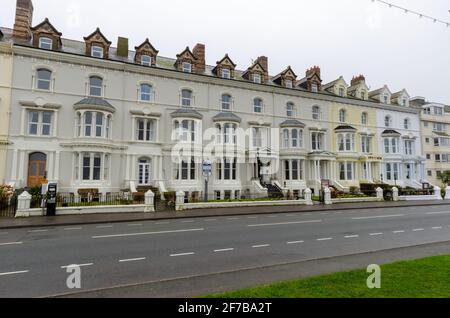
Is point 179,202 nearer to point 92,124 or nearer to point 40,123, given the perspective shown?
point 92,124

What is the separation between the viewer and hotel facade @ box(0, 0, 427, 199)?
2091 cm

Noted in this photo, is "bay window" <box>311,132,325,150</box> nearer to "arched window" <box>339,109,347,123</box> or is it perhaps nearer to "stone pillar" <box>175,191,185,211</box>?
"arched window" <box>339,109,347,123</box>

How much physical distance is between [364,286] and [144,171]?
71.4 ft

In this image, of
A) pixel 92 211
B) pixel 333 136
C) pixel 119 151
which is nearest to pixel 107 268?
pixel 92 211

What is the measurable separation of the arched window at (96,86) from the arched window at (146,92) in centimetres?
353

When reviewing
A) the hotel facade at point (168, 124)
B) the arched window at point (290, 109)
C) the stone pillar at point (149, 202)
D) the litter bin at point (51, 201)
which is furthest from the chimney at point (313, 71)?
the litter bin at point (51, 201)

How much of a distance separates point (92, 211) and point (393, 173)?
1449 inches

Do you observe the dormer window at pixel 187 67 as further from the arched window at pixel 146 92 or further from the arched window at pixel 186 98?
the arched window at pixel 146 92

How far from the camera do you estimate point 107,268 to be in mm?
6453

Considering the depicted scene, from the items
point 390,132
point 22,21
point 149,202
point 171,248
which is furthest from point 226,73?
point 390,132

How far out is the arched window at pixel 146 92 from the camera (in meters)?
24.7

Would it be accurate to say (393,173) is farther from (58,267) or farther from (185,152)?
(58,267)

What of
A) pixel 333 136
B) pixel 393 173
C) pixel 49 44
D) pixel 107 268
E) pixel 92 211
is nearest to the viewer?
pixel 107 268

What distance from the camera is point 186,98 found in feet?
86.1
